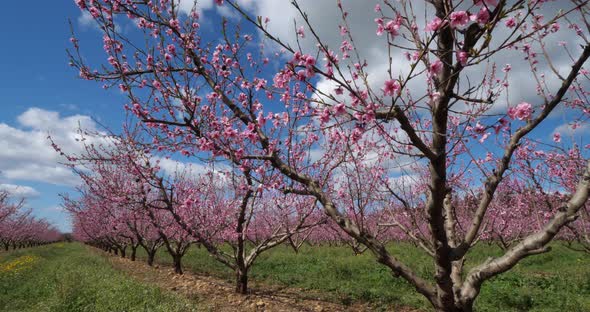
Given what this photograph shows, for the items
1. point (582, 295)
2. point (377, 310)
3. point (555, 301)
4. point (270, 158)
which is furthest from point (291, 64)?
point (582, 295)

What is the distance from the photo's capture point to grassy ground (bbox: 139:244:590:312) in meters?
9.53

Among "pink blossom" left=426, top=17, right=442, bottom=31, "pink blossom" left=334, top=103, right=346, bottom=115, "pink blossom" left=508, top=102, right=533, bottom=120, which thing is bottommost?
"pink blossom" left=508, top=102, right=533, bottom=120

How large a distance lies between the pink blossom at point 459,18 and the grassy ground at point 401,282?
326 inches

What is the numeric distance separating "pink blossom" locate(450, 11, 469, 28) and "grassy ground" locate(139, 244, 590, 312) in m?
8.28

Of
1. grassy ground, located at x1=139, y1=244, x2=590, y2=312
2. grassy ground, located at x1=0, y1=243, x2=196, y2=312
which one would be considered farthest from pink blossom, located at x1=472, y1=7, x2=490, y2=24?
grassy ground, located at x1=139, y1=244, x2=590, y2=312

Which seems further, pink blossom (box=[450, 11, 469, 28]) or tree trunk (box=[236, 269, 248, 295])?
tree trunk (box=[236, 269, 248, 295])

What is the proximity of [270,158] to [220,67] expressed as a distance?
271 centimetres

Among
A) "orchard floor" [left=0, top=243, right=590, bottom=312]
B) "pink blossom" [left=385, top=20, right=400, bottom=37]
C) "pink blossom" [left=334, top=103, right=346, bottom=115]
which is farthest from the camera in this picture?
"orchard floor" [left=0, top=243, right=590, bottom=312]

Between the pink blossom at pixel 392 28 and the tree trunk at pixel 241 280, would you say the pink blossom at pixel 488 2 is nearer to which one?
the pink blossom at pixel 392 28

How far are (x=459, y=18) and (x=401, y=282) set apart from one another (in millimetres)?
11366

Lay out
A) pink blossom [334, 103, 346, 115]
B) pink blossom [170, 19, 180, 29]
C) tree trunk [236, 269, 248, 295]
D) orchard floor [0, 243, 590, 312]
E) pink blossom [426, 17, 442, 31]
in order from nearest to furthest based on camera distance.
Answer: pink blossom [426, 17, 442, 31] → pink blossom [334, 103, 346, 115] → pink blossom [170, 19, 180, 29] → orchard floor [0, 243, 590, 312] → tree trunk [236, 269, 248, 295]

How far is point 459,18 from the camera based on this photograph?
2543mm

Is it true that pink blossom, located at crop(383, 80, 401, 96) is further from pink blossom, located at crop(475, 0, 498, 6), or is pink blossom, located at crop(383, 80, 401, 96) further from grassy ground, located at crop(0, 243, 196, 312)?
grassy ground, located at crop(0, 243, 196, 312)

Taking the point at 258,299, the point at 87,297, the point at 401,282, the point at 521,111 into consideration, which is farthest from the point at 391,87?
the point at 401,282
